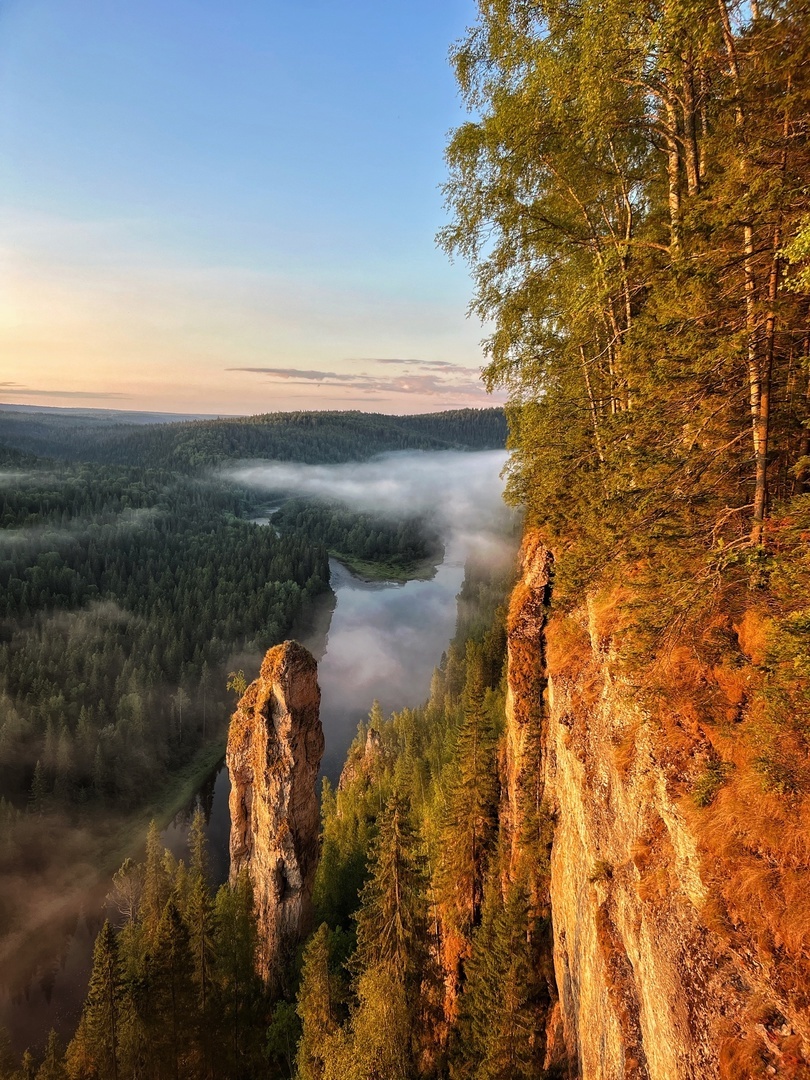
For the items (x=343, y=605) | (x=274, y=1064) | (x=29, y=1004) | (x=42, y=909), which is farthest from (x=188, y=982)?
(x=343, y=605)

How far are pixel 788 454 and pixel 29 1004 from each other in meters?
54.9

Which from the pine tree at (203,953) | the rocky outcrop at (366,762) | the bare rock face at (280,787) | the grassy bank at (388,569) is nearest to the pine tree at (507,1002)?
the bare rock face at (280,787)

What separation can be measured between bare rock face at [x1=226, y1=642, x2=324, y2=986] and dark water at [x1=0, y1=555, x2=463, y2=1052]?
24.1m

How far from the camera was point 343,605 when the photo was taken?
127m

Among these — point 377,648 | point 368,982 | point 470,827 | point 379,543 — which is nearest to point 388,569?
point 379,543

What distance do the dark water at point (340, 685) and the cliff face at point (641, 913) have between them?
42759 millimetres

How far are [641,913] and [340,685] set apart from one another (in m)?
80.8

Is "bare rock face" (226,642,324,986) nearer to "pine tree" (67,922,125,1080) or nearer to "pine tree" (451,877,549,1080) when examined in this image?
"pine tree" (67,922,125,1080)

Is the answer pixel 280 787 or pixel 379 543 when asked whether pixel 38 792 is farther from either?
pixel 379 543

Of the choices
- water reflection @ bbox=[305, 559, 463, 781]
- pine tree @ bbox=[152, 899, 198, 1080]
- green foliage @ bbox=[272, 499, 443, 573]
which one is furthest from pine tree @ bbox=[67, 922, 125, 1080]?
green foliage @ bbox=[272, 499, 443, 573]

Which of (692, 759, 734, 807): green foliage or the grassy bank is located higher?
(692, 759, 734, 807): green foliage

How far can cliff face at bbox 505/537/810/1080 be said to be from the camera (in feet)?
15.6

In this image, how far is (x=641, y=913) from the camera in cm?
649

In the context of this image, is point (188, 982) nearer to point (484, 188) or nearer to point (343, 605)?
point (484, 188)
